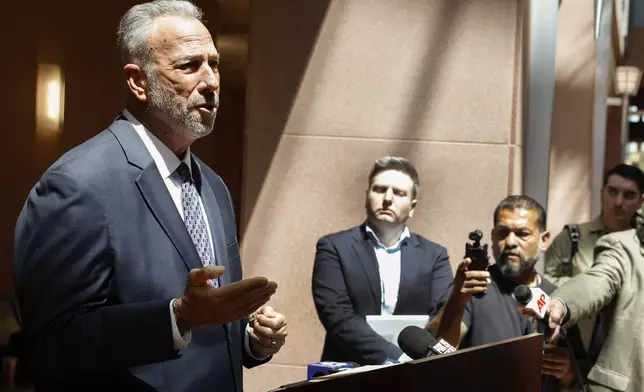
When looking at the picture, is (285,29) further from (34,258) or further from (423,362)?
(423,362)

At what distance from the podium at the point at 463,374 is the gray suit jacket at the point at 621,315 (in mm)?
2426

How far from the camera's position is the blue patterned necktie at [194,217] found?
10.1ft

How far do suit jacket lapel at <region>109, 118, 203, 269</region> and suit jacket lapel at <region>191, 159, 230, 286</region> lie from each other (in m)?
0.18

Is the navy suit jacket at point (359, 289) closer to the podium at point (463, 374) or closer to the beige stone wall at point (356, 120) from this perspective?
the beige stone wall at point (356, 120)

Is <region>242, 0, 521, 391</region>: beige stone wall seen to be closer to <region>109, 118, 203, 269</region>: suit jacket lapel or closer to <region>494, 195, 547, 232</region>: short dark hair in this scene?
<region>494, 195, 547, 232</region>: short dark hair

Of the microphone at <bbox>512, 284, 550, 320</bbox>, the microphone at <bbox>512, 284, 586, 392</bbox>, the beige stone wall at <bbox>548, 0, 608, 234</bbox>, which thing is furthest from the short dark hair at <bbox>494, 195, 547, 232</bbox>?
the beige stone wall at <bbox>548, 0, 608, 234</bbox>

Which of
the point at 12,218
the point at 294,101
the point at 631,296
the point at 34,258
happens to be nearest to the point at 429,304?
the point at 631,296

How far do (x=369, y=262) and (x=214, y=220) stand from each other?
1973 mm

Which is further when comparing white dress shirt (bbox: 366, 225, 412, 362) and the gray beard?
white dress shirt (bbox: 366, 225, 412, 362)

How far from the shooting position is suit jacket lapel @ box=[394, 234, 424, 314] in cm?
506

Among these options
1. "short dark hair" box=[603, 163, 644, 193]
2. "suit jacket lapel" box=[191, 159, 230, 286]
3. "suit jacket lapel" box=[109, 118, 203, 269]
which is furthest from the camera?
"short dark hair" box=[603, 163, 644, 193]

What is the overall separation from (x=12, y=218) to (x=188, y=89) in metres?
9.06

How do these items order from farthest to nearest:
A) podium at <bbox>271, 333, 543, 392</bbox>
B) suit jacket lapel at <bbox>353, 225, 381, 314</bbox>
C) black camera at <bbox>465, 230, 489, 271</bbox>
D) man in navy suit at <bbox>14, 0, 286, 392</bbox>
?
suit jacket lapel at <bbox>353, 225, 381, 314</bbox>
black camera at <bbox>465, 230, 489, 271</bbox>
man in navy suit at <bbox>14, 0, 286, 392</bbox>
podium at <bbox>271, 333, 543, 392</bbox>

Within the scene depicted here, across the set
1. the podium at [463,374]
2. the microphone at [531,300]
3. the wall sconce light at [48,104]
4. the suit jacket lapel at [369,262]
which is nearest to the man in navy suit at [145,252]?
the podium at [463,374]
